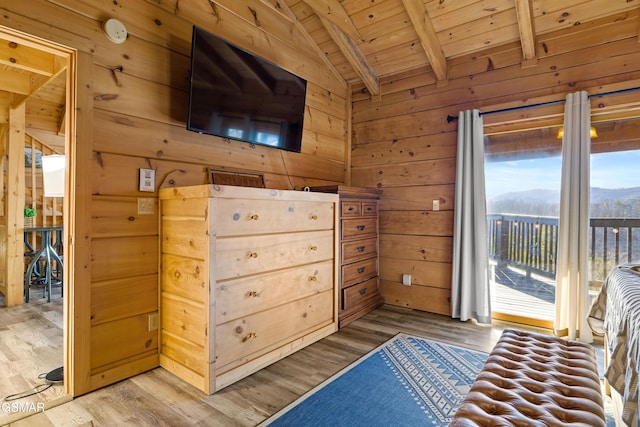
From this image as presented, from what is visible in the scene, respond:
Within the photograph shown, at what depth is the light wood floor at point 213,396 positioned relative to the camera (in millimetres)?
1693

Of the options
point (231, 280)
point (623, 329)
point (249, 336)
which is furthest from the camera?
point (249, 336)

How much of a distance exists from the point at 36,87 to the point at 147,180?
240 centimetres

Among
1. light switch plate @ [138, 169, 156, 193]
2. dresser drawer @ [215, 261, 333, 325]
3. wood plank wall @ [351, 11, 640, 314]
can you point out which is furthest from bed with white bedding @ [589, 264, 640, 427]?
light switch plate @ [138, 169, 156, 193]

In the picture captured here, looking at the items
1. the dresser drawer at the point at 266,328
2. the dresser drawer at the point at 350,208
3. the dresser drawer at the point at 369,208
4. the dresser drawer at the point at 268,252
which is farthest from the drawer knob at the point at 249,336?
the dresser drawer at the point at 369,208

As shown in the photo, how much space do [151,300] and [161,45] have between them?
5.57ft

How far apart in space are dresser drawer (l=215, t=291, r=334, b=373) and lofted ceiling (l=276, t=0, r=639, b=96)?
2433 millimetres

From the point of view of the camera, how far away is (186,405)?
1814 millimetres

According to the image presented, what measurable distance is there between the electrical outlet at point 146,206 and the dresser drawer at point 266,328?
2.91ft

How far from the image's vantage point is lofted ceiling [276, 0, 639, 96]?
270cm

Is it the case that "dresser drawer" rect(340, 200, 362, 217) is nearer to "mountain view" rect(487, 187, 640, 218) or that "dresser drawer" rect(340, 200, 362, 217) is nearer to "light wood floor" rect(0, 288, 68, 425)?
"mountain view" rect(487, 187, 640, 218)

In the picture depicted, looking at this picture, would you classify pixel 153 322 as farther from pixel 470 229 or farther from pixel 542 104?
pixel 542 104

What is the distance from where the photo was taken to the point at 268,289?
228 cm

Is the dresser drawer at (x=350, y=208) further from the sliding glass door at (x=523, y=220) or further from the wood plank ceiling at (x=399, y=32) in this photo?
the wood plank ceiling at (x=399, y=32)

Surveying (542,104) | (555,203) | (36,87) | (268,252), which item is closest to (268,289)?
(268,252)
